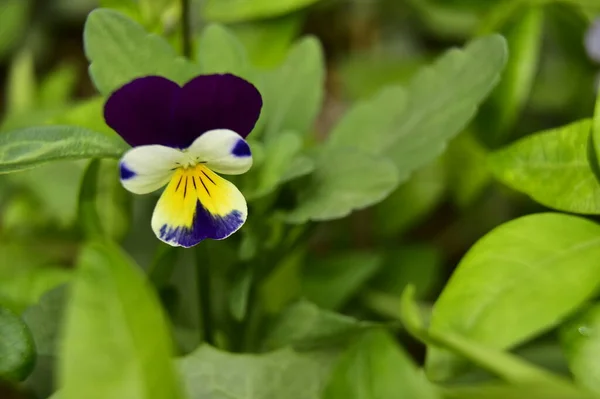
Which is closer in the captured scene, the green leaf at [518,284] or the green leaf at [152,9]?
the green leaf at [518,284]

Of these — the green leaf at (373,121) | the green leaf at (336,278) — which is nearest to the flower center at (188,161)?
the green leaf at (373,121)

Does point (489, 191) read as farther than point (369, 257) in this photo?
Yes

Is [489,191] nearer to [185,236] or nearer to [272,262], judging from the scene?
[272,262]

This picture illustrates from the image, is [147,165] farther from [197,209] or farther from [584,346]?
[584,346]

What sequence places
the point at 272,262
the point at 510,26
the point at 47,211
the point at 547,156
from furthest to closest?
1. the point at 47,211
2. the point at 510,26
3. the point at 272,262
4. the point at 547,156

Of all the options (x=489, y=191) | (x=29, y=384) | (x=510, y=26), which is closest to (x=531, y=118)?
(x=489, y=191)

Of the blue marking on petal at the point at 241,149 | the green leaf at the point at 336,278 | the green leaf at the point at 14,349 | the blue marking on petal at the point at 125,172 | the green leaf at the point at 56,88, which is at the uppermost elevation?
the blue marking on petal at the point at 241,149

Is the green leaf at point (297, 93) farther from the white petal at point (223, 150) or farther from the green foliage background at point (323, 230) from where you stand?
the white petal at point (223, 150)
